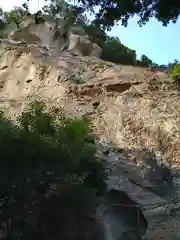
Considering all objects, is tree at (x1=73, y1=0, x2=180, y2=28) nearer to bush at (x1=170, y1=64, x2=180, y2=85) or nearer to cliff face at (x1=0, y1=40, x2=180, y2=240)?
cliff face at (x1=0, y1=40, x2=180, y2=240)

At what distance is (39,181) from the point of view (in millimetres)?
9555

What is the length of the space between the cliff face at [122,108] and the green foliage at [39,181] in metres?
2.31

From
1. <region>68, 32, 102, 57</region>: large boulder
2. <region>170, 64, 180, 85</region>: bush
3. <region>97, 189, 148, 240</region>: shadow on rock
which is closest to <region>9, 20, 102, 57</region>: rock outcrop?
<region>68, 32, 102, 57</region>: large boulder

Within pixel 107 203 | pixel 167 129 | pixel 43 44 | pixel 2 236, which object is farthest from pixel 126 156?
pixel 43 44

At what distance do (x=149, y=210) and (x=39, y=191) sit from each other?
3216mm

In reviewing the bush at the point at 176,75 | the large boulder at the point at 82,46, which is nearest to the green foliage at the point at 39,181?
the bush at the point at 176,75

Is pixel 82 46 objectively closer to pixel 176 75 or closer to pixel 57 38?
pixel 57 38

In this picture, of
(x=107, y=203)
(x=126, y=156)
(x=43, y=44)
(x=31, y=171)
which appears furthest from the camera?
(x=43, y=44)

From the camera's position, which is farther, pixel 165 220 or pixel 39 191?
pixel 165 220

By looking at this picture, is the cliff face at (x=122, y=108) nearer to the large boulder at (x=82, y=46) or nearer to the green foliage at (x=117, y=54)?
the large boulder at (x=82, y=46)

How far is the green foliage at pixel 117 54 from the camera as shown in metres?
25.7

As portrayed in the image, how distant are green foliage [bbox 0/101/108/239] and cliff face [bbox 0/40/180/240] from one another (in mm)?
2306

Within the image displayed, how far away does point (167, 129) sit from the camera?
14.1m

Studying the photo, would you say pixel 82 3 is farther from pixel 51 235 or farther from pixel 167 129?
pixel 167 129
